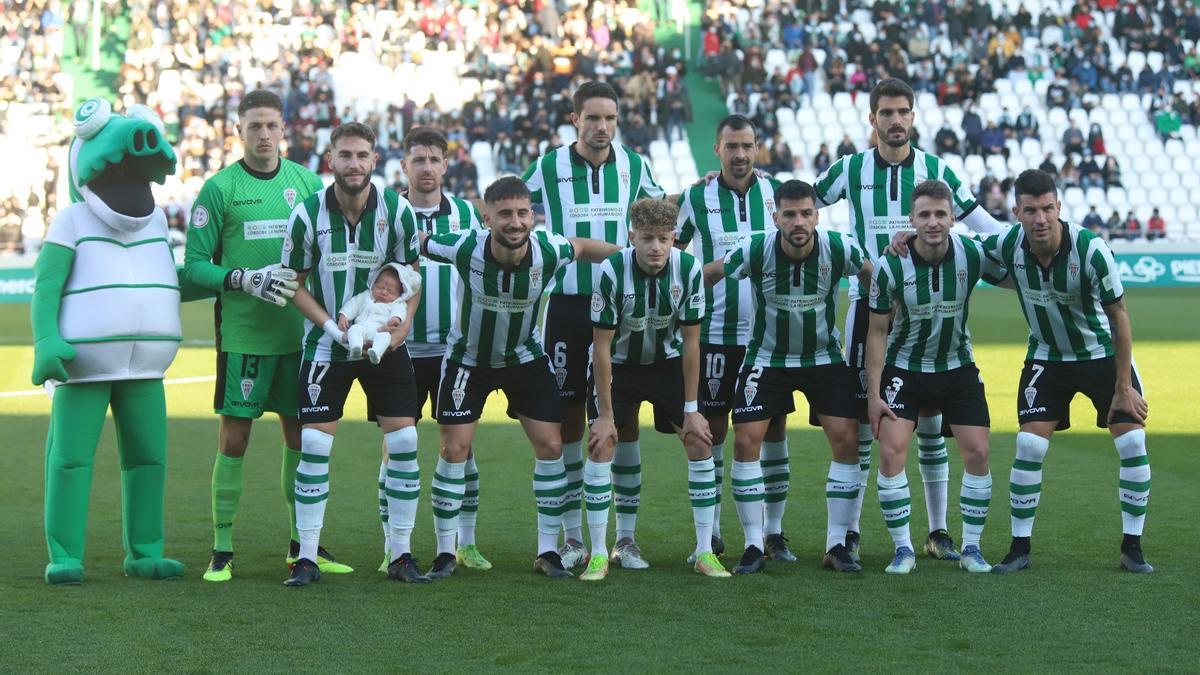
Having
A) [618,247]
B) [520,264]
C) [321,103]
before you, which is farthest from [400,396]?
[321,103]

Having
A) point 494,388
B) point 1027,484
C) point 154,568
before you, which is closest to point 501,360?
point 494,388

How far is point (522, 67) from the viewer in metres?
32.2

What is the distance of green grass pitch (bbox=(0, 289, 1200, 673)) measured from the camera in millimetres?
5262

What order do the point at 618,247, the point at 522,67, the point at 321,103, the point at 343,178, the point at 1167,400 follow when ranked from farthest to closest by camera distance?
the point at 522,67 < the point at 321,103 < the point at 1167,400 < the point at 618,247 < the point at 343,178

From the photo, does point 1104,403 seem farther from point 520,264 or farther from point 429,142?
point 429,142

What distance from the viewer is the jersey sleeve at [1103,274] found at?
6.75m

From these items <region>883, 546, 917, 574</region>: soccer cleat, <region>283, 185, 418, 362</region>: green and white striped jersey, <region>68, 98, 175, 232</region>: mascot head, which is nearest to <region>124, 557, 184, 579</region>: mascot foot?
<region>283, 185, 418, 362</region>: green and white striped jersey

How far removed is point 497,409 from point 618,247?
6399mm

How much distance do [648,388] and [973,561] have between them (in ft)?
5.54

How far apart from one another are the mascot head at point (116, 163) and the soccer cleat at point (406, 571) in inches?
75.9

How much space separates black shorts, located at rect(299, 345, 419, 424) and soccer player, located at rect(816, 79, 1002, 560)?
7.32ft

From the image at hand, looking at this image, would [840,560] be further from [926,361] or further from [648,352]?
[648,352]

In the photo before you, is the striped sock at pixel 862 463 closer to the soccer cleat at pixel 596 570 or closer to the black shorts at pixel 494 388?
the soccer cleat at pixel 596 570

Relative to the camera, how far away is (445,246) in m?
6.86
